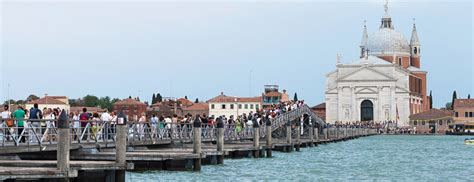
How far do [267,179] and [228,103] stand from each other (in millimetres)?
149022

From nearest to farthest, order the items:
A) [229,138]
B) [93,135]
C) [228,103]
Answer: [93,135]
[229,138]
[228,103]

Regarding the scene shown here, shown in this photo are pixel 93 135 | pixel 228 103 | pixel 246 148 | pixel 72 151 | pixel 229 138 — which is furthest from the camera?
pixel 228 103

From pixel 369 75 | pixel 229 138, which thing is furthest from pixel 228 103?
pixel 229 138

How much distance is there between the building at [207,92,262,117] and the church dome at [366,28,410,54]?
22576mm

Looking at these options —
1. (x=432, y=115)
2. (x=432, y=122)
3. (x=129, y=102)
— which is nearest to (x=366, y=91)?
(x=432, y=115)

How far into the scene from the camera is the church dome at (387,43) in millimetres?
190875

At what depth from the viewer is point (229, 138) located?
51562 millimetres

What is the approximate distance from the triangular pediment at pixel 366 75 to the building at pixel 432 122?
305 inches

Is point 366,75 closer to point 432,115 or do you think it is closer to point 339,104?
point 339,104

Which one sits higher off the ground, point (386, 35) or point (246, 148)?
point (386, 35)

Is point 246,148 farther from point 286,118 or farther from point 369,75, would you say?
point 369,75

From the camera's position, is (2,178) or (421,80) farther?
(421,80)

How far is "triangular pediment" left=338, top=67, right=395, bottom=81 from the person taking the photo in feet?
551

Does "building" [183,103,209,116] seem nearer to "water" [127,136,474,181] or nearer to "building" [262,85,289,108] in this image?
"building" [262,85,289,108]
